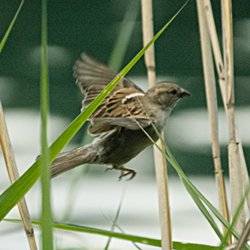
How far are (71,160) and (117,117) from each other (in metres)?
0.13

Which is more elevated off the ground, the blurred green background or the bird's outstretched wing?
the blurred green background

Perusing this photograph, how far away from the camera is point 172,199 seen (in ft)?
13.4

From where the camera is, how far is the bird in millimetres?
2154

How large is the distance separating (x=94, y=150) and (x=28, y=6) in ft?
15.6

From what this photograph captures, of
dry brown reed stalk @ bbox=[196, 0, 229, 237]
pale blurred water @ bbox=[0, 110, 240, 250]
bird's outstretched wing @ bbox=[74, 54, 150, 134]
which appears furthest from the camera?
pale blurred water @ bbox=[0, 110, 240, 250]

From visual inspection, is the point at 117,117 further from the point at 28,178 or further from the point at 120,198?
the point at 120,198

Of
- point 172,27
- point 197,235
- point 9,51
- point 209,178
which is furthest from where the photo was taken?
point 172,27

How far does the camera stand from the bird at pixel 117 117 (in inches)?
84.8

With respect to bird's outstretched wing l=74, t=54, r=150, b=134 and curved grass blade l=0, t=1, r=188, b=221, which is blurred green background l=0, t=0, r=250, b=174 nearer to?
bird's outstretched wing l=74, t=54, r=150, b=134

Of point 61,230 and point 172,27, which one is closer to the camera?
point 61,230

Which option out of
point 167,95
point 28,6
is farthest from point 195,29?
point 167,95

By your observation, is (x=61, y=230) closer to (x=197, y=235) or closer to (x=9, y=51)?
(x=197, y=235)

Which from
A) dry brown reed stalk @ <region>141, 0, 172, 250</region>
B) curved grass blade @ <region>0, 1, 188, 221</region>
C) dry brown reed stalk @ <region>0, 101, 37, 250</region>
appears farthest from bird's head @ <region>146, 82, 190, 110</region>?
curved grass blade @ <region>0, 1, 188, 221</region>

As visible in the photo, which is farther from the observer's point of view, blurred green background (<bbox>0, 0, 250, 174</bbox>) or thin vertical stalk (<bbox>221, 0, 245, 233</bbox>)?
blurred green background (<bbox>0, 0, 250, 174</bbox>)
